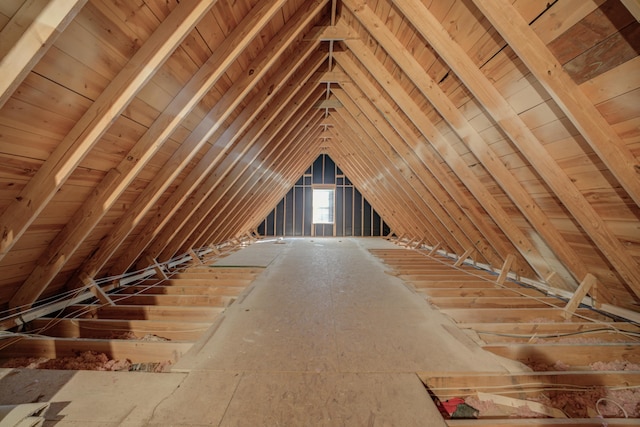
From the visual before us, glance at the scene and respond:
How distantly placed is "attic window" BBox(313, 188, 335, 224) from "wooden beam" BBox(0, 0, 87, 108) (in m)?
9.84

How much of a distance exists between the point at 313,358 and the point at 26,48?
78.6 inches

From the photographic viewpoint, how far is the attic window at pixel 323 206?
10.8m

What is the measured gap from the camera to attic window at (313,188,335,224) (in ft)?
35.4

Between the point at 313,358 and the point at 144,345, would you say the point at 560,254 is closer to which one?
the point at 313,358

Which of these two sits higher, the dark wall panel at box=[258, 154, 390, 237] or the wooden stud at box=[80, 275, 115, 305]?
the dark wall panel at box=[258, 154, 390, 237]

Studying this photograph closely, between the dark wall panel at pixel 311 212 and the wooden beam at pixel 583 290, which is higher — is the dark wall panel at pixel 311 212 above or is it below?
above

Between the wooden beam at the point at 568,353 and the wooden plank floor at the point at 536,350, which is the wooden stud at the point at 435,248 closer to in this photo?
the wooden plank floor at the point at 536,350

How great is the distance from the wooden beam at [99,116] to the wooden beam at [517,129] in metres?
1.47

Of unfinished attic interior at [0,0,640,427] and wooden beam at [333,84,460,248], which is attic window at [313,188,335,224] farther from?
unfinished attic interior at [0,0,640,427]

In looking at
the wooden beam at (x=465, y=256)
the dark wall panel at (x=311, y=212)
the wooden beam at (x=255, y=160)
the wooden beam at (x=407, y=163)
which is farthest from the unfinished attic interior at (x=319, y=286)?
the dark wall panel at (x=311, y=212)

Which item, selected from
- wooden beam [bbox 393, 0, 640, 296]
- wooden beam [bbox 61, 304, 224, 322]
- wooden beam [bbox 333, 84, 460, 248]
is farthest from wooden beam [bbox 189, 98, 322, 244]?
wooden beam [bbox 393, 0, 640, 296]

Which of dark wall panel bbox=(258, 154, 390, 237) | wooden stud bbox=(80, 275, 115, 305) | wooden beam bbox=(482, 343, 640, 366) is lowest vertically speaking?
wooden beam bbox=(482, 343, 640, 366)

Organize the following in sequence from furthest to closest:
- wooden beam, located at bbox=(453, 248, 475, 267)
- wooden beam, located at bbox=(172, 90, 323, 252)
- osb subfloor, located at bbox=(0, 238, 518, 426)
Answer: wooden beam, located at bbox=(453, 248, 475, 267) → wooden beam, located at bbox=(172, 90, 323, 252) → osb subfloor, located at bbox=(0, 238, 518, 426)

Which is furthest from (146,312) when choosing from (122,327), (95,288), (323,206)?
(323,206)
